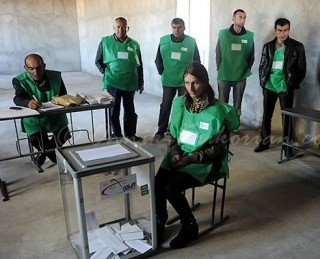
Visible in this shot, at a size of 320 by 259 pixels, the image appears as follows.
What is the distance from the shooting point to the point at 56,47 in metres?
10.8

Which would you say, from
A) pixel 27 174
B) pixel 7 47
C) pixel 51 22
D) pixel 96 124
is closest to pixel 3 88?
pixel 7 47

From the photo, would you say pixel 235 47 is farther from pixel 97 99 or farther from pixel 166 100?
pixel 97 99

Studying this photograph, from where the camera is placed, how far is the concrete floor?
1.98 m

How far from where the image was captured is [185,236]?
2006 mm

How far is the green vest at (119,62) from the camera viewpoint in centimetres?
359

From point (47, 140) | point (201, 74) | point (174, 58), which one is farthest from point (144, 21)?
point (201, 74)

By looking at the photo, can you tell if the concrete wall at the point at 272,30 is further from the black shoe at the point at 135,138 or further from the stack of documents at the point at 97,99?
the stack of documents at the point at 97,99

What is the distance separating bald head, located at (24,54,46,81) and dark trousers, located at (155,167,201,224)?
1522mm

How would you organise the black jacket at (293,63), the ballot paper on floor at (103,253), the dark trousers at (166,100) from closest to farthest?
the ballot paper on floor at (103,253), the black jacket at (293,63), the dark trousers at (166,100)

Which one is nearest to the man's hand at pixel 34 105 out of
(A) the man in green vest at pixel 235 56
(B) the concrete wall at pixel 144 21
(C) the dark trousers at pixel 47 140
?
(C) the dark trousers at pixel 47 140

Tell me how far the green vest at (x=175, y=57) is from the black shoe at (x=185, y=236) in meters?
2.10

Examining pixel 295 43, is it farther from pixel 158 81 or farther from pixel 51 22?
pixel 51 22

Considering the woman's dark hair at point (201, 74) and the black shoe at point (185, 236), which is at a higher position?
the woman's dark hair at point (201, 74)

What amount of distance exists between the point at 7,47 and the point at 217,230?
32.6 ft
